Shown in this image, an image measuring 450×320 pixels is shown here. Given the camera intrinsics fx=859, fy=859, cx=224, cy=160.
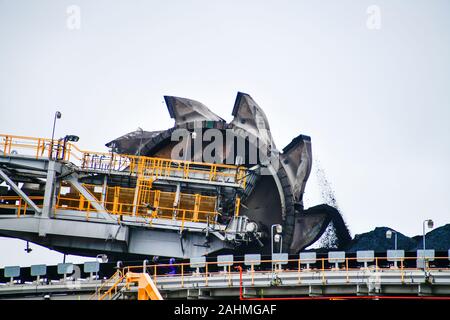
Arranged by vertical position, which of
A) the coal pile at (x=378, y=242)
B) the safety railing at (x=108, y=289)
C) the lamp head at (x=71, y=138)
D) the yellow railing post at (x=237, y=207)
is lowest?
the safety railing at (x=108, y=289)

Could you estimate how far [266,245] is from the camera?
157 ft

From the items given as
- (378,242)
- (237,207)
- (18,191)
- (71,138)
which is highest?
(71,138)

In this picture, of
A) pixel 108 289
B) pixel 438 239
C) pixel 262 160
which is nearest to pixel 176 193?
pixel 262 160

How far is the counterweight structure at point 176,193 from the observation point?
1800 inches

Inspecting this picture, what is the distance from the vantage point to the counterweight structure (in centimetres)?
4572

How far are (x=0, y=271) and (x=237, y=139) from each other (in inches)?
587

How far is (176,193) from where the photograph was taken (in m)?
47.0

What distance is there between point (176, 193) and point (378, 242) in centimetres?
1224

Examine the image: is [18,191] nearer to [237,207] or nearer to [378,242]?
[237,207]

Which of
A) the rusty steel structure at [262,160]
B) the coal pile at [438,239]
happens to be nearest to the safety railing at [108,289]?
the rusty steel structure at [262,160]

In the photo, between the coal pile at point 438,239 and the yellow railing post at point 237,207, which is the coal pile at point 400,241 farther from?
the yellow railing post at point 237,207

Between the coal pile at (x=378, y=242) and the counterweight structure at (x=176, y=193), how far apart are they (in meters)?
1.15

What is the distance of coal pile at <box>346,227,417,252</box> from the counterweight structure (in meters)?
1.15
